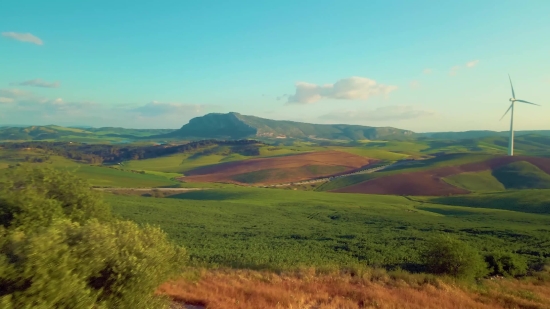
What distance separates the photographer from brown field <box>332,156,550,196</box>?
72.4 metres

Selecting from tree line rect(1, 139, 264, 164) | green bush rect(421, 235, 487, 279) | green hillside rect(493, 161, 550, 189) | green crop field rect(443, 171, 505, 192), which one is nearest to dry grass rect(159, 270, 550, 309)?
green bush rect(421, 235, 487, 279)

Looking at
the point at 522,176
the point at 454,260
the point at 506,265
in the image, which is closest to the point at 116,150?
the point at 522,176

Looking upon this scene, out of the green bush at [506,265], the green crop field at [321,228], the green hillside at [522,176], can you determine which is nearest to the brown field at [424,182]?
the green hillside at [522,176]

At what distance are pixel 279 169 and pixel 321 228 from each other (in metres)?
55.5

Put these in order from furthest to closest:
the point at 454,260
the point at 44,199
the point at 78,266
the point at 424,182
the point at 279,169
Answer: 1. the point at 279,169
2. the point at 424,182
3. the point at 454,260
4. the point at 44,199
5. the point at 78,266

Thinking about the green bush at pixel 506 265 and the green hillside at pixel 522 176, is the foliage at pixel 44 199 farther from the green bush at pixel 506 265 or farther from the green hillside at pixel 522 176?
the green hillside at pixel 522 176

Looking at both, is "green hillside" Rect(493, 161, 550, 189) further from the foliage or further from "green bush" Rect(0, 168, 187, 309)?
"green bush" Rect(0, 168, 187, 309)

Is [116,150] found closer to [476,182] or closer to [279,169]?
[279,169]

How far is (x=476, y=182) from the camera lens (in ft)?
254

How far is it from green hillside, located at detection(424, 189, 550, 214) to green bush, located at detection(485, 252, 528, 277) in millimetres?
34828

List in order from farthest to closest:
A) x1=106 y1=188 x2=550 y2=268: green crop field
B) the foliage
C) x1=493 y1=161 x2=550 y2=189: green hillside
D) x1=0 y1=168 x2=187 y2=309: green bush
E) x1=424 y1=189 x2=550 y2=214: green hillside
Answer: x1=493 y1=161 x2=550 y2=189: green hillside, x1=424 y1=189 x2=550 y2=214: green hillside, x1=106 y1=188 x2=550 y2=268: green crop field, the foliage, x1=0 y1=168 x2=187 y2=309: green bush

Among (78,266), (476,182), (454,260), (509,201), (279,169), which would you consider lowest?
(509,201)

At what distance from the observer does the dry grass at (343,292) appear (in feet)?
41.3

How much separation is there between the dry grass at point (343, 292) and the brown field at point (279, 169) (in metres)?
69.3
